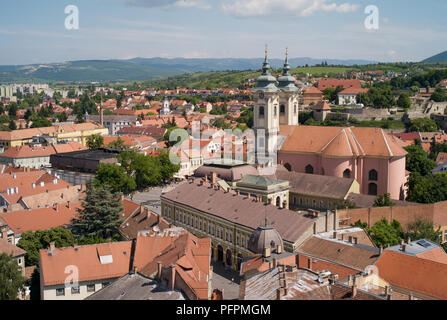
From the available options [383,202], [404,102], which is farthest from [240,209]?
[404,102]

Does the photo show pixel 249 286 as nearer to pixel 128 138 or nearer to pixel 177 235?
pixel 177 235

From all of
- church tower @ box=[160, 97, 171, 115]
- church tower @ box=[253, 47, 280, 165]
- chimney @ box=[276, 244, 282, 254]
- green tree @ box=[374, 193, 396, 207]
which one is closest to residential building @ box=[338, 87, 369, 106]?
church tower @ box=[253, 47, 280, 165]

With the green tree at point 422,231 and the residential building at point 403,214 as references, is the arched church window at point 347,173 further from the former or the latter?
the green tree at point 422,231

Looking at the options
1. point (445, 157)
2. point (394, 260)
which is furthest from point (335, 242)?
point (445, 157)

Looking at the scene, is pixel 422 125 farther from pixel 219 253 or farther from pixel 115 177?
pixel 219 253

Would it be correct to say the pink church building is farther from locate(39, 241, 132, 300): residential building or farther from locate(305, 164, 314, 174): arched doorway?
locate(39, 241, 132, 300): residential building

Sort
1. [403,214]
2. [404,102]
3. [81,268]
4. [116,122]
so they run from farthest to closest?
[116,122], [404,102], [403,214], [81,268]
